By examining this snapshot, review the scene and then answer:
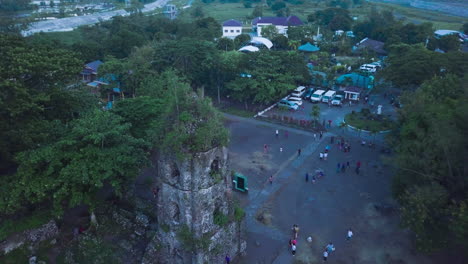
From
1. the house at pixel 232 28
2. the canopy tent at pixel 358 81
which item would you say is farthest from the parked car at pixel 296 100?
the house at pixel 232 28

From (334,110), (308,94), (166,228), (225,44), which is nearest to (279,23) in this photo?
(225,44)

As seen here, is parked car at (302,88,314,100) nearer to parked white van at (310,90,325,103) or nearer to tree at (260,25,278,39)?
parked white van at (310,90,325,103)

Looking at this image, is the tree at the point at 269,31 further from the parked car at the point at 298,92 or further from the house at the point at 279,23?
the parked car at the point at 298,92

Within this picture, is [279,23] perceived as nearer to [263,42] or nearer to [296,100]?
[263,42]

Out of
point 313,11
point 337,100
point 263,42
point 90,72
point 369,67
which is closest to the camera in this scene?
point 337,100

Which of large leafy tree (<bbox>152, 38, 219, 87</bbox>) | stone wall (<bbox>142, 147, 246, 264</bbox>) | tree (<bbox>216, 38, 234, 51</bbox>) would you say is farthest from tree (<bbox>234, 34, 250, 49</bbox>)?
stone wall (<bbox>142, 147, 246, 264</bbox>)

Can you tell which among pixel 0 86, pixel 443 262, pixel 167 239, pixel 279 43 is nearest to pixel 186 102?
pixel 167 239

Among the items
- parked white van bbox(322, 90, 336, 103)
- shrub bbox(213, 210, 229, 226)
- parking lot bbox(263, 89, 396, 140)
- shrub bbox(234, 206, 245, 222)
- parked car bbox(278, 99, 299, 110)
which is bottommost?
parking lot bbox(263, 89, 396, 140)
